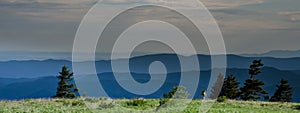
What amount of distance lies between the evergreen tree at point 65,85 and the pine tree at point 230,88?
32528 mm

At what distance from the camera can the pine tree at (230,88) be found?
108438 millimetres

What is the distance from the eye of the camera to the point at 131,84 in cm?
4450

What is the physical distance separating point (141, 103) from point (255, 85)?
242 ft

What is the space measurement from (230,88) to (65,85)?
35.9 meters

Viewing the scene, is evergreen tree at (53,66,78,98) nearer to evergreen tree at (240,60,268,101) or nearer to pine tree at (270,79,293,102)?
evergreen tree at (240,60,268,101)

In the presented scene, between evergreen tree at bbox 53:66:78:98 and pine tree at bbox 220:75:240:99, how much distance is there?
3253 centimetres

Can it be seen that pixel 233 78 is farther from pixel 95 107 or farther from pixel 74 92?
pixel 95 107

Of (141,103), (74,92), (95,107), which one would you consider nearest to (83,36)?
(95,107)

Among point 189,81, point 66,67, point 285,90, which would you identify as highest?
point 66,67

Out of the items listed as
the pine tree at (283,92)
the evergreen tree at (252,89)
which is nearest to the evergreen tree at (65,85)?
the evergreen tree at (252,89)

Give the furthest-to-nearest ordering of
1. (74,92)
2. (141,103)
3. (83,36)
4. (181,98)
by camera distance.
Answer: (74,92)
(181,98)
(141,103)
(83,36)

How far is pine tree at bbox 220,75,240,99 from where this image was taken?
108 metres

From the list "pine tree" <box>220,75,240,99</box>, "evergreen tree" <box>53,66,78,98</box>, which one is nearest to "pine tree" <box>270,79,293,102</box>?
"pine tree" <box>220,75,240,99</box>

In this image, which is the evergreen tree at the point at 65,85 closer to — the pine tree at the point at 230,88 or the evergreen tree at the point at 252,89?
the pine tree at the point at 230,88
